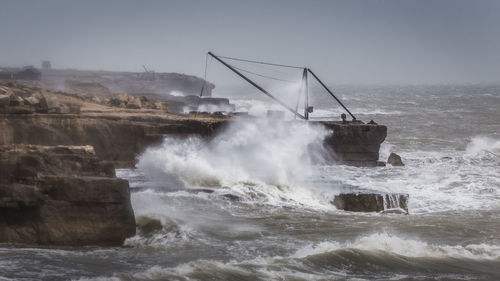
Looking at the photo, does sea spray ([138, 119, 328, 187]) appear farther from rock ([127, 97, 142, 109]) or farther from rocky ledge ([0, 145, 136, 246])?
rocky ledge ([0, 145, 136, 246])

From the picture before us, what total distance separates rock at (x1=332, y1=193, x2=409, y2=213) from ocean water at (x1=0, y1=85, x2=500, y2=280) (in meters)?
0.38

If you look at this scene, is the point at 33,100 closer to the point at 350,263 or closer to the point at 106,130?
the point at 106,130

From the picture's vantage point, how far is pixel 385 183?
19.3 meters

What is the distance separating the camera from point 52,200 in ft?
34.7

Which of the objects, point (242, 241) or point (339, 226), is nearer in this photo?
point (242, 241)

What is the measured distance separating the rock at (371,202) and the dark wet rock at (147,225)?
4670mm

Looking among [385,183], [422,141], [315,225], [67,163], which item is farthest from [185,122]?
[422,141]

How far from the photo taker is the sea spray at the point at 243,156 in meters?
18.0

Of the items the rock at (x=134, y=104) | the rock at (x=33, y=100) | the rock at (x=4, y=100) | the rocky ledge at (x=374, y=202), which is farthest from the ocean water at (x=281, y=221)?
the rock at (x=134, y=104)

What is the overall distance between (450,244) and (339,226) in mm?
2134

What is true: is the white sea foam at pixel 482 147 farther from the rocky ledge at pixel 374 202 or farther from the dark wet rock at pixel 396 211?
the dark wet rock at pixel 396 211

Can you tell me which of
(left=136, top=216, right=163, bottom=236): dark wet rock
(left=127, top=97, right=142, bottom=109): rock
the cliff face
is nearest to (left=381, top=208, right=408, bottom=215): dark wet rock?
(left=136, top=216, right=163, bottom=236): dark wet rock

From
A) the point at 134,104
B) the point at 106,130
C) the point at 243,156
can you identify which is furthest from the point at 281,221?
the point at 134,104

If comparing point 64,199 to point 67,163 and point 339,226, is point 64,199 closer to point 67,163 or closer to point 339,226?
point 67,163
